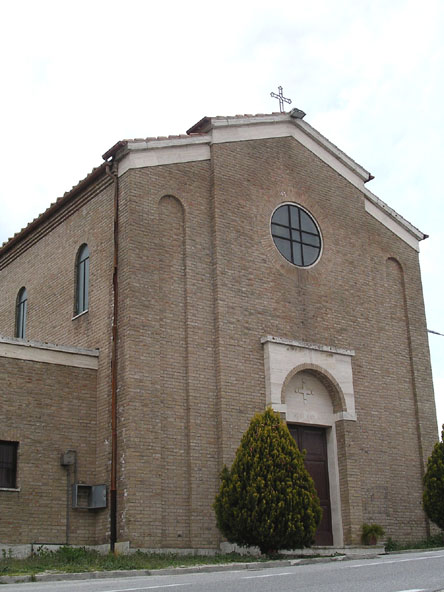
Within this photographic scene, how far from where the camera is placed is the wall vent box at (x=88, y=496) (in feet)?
57.4

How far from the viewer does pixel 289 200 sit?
2217 cm

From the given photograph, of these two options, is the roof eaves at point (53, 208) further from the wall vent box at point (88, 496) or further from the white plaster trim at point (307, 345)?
the wall vent box at point (88, 496)

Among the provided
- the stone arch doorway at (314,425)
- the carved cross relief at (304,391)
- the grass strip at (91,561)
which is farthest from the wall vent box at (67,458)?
the carved cross relief at (304,391)

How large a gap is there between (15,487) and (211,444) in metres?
4.21

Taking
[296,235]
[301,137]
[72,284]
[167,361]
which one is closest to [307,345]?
[296,235]

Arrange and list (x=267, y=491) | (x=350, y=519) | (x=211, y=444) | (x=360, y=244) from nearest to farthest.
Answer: (x=267, y=491), (x=211, y=444), (x=350, y=519), (x=360, y=244)

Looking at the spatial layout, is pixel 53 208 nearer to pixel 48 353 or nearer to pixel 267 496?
pixel 48 353

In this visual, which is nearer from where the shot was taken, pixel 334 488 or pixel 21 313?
pixel 334 488

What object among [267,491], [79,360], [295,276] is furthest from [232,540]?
[295,276]

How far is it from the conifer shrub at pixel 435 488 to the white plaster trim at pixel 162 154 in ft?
30.0

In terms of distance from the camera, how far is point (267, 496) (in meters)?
16.3

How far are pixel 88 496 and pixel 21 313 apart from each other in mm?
8008

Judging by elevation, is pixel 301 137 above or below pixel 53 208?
above

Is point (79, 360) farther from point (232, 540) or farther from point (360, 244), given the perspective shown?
point (360, 244)
